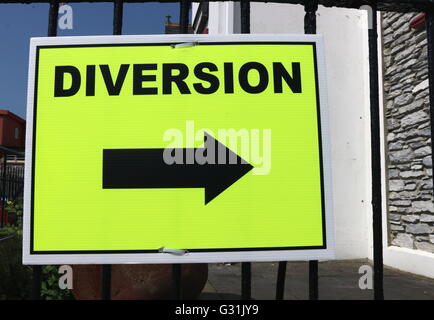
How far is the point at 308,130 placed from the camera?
55.2 inches

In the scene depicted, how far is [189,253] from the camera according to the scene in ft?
4.38

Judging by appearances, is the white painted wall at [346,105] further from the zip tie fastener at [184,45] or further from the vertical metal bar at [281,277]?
the zip tie fastener at [184,45]

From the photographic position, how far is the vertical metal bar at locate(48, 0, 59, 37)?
1468mm

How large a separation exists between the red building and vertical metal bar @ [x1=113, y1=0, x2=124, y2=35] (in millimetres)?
22205

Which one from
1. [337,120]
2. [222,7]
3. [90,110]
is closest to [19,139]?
[222,7]

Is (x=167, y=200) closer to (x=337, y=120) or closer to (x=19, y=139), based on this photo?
(x=337, y=120)

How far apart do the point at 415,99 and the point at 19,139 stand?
74.9ft

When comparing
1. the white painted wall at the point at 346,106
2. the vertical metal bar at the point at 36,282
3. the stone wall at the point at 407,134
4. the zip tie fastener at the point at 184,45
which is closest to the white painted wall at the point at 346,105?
the white painted wall at the point at 346,106

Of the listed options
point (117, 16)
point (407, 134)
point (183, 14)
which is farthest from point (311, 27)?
point (407, 134)

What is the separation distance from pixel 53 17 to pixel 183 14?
19.5 inches

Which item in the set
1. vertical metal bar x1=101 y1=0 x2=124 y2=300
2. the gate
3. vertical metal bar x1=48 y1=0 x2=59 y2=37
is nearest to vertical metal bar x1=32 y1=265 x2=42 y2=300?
the gate

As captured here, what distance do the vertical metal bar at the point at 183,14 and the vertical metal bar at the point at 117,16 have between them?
0.22m

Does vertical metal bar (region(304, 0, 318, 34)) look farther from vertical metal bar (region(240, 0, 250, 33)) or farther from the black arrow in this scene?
the black arrow

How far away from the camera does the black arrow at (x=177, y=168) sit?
1363 mm
